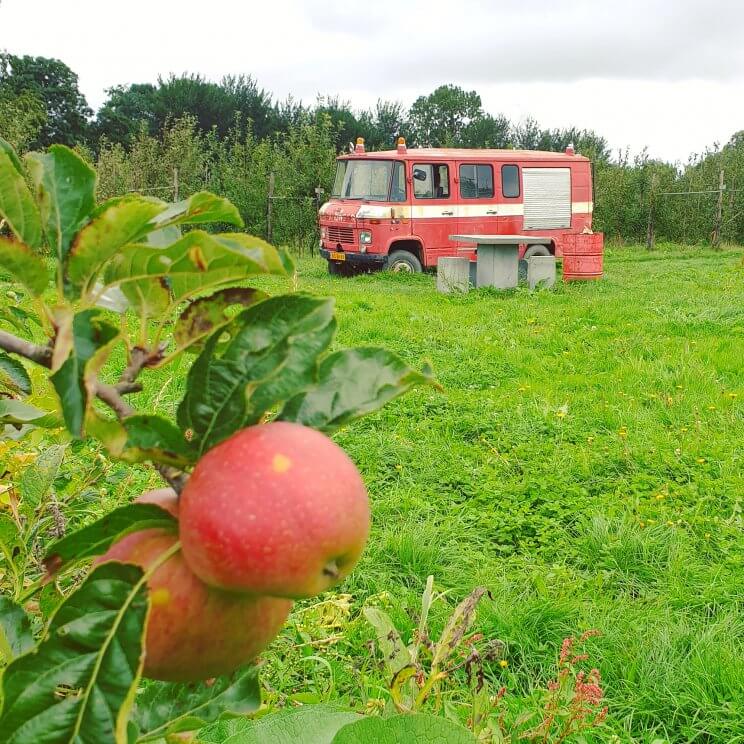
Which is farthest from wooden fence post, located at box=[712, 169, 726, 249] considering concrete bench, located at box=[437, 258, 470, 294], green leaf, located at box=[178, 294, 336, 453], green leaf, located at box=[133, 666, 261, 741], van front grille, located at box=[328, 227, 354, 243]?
green leaf, located at box=[178, 294, 336, 453]

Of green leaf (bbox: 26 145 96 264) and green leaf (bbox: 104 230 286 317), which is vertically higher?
green leaf (bbox: 26 145 96 264)

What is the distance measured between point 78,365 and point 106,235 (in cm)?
7

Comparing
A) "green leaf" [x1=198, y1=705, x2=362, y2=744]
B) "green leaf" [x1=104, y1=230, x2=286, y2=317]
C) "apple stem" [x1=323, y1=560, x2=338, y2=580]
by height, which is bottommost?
"green leaf" [x1=198, y1=705, x2=362, y2=744]

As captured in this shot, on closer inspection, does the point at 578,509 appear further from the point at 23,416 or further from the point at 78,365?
the point at 78,365

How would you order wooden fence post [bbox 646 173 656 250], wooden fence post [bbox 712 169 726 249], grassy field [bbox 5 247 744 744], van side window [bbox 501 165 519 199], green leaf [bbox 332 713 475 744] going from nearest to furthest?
green leaf [bbox 332 713 475 744] → grassy field [bbox 5 247 744 744] → van side window [bbox 501 165 519 199] → wooden fence post [bbox 712 169 726 249] → wooden fence post [bbox 646 173 656 250]

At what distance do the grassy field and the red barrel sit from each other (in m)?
3.92

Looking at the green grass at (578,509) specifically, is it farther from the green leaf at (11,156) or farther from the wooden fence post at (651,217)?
the wooden fence post at (651,217)

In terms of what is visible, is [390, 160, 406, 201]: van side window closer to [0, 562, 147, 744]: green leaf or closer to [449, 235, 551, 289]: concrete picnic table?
[449, 235, 551, 289]: concrete picnic table

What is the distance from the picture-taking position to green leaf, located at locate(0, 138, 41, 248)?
0.41 m

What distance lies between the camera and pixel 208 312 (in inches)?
17.6

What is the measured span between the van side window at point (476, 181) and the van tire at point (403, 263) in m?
Answer: 1.35

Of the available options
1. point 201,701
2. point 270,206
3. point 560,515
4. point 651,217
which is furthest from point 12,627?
point 651,217

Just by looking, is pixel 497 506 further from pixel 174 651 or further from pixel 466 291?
pixel 466 291

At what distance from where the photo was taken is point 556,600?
248cm
